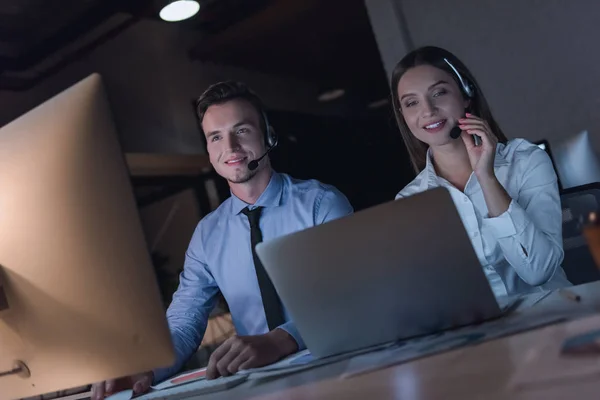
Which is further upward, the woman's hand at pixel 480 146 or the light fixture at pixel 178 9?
the light fixture at pixel 178 9

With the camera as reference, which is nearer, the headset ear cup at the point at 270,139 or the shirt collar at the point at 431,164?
the shirt collar at the point at 431,164

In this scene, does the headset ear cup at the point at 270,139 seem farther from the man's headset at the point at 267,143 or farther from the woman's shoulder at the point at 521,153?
the woman's shoulder at the point at 521,153

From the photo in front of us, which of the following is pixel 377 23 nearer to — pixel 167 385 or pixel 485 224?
pixel 485 224

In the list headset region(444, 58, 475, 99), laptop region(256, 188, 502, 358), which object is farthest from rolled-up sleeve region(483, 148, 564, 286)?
laptop region(256, 188, 502, 358)

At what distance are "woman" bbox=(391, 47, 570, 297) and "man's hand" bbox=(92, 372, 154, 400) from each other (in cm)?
79

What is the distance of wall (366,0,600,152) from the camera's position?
9.16ft

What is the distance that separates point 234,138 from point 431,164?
2.08 feet

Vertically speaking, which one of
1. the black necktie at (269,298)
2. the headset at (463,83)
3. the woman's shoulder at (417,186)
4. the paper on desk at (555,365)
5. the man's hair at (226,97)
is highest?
the man's hair at (226,97)

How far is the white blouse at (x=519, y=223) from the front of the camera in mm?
1502

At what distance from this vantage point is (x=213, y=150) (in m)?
2.11

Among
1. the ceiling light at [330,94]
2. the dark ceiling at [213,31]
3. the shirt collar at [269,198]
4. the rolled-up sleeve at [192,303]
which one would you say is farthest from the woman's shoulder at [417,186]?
the ceiling light at [330,94]

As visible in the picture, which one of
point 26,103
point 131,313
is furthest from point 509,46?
point 26,103

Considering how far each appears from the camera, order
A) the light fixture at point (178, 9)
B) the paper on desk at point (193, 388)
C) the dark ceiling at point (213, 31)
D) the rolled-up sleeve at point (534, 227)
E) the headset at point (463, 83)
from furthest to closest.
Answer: the dark ceiling at point (213, 31) → the light fixture at point (178, 9) → the headset at point (463, 83) → the rolled-up sleeve at point (534, 227) → the paper on desk at point (193, 388)

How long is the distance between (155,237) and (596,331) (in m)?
3.79
